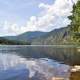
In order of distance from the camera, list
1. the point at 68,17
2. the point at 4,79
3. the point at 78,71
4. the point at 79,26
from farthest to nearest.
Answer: the point at 68,17
the point at 79,26
the point at 4,79
the point at 78,71

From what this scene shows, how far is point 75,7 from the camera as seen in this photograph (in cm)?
10006

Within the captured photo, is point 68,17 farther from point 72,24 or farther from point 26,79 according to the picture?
point 26,79

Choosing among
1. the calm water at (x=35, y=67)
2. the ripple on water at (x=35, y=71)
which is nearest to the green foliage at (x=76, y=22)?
the calm water at (x=35, y=67)

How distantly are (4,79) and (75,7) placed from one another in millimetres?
73226

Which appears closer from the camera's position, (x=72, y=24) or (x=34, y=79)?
(x=34, y=79)

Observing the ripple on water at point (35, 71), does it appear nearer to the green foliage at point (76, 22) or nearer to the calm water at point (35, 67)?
the calm water at point (35, 67)

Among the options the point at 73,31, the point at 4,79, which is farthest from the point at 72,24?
the point at 4,79

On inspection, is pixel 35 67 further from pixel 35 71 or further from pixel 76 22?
pixel 76 22

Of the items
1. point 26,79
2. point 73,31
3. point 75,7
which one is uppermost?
point 75,7

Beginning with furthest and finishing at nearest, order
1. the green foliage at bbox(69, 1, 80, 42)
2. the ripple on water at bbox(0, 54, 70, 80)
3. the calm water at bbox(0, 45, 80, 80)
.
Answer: the green foliage at bbox(69, 1, 80, 42), the calm water at bbox(0, 45, 80, 80), the ripple on water at bbox(0, 54, 70, 80)

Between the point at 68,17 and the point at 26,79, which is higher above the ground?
the point at 68,17

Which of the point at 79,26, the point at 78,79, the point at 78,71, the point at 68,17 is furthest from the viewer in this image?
the point at 68,17

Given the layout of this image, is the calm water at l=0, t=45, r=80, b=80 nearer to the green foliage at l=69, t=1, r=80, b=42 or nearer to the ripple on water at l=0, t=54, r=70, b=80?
the ripple on water at l=0, t=54, r=70, b=80

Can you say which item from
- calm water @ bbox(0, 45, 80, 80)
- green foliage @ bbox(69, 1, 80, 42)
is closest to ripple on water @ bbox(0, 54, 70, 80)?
calm water @ bbox(0, 45, 80, 80)
